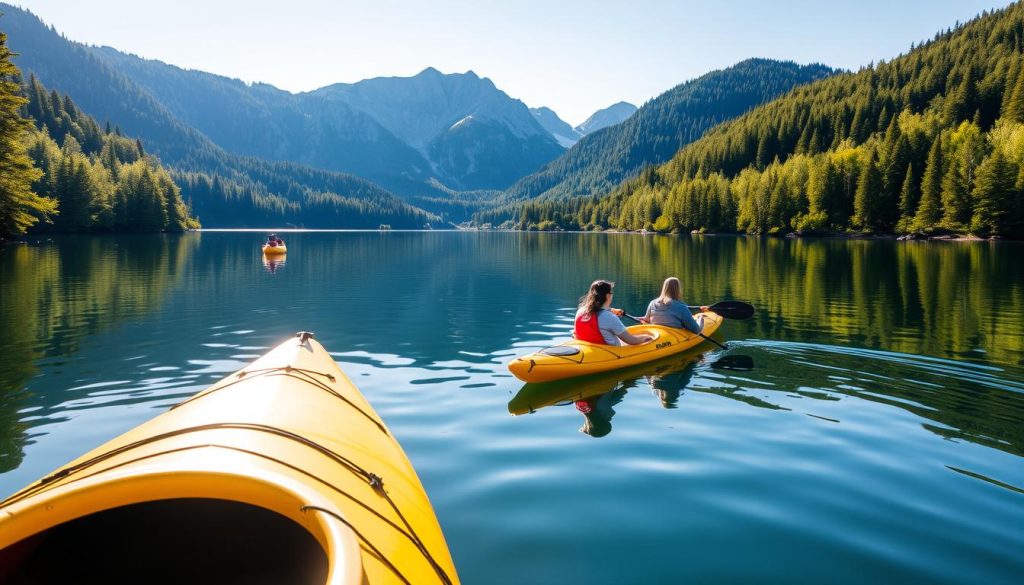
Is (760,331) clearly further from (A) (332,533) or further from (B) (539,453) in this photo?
(A) (332,533)

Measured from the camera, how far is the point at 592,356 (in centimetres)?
1255

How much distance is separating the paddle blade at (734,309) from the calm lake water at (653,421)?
0.65 meters

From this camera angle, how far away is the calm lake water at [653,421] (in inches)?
228

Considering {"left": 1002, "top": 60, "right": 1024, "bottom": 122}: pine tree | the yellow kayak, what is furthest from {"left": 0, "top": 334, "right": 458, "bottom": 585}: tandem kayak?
{"left": 1002, "top": 60, "right": 1024, "bottom": 122}: pine tree

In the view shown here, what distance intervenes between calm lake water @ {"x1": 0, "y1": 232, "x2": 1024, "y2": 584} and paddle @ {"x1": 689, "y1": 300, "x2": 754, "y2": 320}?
644 millimetres

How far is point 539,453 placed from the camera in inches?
328

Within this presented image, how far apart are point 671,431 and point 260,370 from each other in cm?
631

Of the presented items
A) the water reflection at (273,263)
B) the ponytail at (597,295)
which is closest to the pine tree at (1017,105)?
the water reflection at (273,263)

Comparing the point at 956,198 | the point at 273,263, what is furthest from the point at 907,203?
the point at 273,263

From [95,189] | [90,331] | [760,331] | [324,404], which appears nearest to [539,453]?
[324,404]

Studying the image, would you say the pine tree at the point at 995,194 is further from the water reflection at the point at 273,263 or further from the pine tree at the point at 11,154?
the pine tree at the point at 11,154

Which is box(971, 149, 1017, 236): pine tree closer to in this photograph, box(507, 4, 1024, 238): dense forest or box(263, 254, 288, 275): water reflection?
box(507, 4, 1024, 238): dense forest

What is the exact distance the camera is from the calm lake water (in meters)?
5.80

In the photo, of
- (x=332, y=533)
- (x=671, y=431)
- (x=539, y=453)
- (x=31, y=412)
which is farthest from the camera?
(x=31, y=412)
